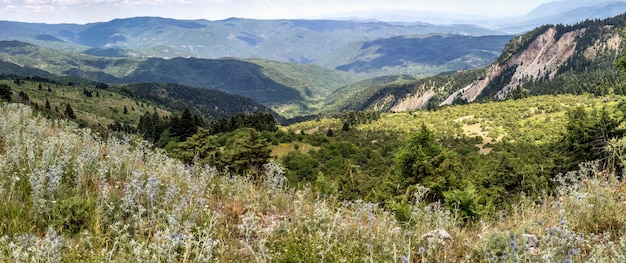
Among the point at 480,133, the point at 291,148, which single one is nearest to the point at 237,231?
the point at 291,148

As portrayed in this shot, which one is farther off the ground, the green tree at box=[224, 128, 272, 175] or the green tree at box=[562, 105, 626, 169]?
the green tree at box=[562, 105, 626, 169]

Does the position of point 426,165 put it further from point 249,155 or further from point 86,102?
point 86,102

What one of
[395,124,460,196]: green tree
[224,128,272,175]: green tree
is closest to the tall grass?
[395,124,460,196]: green tree

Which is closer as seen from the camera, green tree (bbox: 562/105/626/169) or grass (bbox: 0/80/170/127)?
green tree (bbox: 562/105/626/169)

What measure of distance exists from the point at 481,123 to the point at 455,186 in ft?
283

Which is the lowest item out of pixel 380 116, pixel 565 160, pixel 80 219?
pixel 380 116

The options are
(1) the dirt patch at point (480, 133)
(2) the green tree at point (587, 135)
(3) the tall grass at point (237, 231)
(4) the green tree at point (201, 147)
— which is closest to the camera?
(3) the tall grass at point (237, 231)

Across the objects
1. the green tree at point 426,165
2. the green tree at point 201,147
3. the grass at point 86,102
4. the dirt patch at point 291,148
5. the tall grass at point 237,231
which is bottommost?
the grass at point 86,102

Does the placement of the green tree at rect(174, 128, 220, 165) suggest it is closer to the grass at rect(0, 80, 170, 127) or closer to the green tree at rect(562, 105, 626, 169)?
the green tree at rect(562, 105, 626, 169)

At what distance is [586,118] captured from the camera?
2836cm

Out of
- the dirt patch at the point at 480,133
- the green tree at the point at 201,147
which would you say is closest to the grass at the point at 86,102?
the green tree at the point at 201,147

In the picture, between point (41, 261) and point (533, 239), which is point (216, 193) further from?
point (533, 239)

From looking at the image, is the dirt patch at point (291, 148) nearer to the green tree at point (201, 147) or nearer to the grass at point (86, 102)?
the green tree at point (201, 147)

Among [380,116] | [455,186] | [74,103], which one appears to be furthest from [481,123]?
[74,103]
